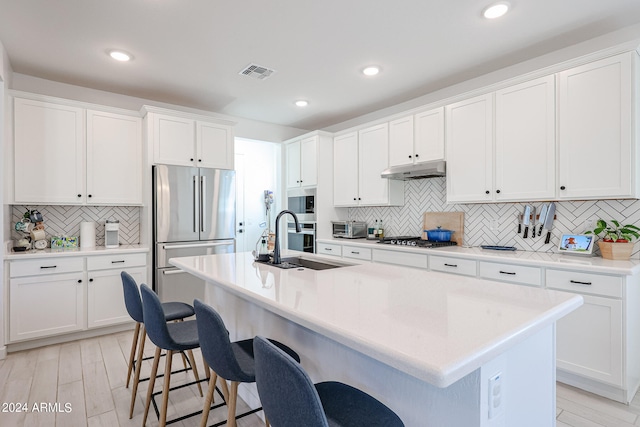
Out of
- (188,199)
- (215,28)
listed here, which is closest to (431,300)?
(215,28)

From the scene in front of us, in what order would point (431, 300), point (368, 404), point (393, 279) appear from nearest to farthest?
point (368, 404) < point (431, 300) < point (393, 279)

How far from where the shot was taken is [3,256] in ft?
Result: 9.38

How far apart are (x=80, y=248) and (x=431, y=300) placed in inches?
147

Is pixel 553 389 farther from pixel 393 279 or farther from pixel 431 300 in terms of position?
pixel 393 279

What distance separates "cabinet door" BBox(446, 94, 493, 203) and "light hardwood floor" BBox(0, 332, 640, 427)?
1.70 meters

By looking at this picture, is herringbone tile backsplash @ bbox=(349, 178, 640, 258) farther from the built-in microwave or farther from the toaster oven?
the built-in microwave

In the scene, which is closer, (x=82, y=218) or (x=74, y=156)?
(x=74, y=156)

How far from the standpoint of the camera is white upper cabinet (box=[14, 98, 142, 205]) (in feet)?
10.6

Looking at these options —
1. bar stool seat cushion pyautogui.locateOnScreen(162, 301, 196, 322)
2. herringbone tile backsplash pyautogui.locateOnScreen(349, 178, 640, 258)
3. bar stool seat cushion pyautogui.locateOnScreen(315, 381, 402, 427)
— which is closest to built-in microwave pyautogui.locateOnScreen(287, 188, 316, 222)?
herringbone tile backsplash pyautogui.locateOnScreen(349, 178, 640, 258)

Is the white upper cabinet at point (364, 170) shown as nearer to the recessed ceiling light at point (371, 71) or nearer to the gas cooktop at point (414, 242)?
the gas cooktop at point (414, 242)

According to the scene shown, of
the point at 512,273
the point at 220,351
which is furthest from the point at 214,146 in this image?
the point at 512,273

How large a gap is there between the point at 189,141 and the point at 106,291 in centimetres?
183

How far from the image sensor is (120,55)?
2.96 m

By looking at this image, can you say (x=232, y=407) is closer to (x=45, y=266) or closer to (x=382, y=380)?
(x=382, y=380)
